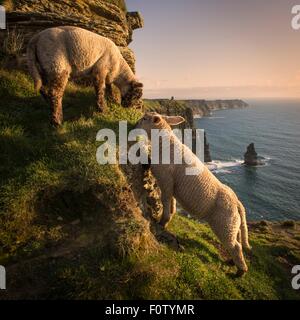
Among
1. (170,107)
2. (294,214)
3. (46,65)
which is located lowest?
(294,214)

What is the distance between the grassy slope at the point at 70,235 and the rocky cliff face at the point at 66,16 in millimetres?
2630

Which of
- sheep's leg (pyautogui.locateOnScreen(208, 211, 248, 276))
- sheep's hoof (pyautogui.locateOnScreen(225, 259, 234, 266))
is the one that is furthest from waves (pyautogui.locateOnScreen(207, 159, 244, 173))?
sheep's leg (pyautogui.locateOnScreen(208, 211, 248, 276))

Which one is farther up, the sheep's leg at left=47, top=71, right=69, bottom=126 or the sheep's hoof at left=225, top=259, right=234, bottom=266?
the sheep's leg at left=47, top=71, right=69, bottom=126

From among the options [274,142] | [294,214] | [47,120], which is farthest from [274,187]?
[47,120]

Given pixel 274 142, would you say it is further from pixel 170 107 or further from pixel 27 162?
pixel 27 162

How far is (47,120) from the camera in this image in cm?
1019

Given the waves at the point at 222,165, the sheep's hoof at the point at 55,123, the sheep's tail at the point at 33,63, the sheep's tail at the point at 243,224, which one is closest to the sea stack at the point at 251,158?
the waves at the point at 222,165

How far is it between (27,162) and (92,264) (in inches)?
156

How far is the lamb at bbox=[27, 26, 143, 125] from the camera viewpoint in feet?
28.5

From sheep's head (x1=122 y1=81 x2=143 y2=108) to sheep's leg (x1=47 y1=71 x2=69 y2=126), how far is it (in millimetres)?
3263

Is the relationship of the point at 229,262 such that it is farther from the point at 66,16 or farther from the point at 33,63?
the point at 66,16

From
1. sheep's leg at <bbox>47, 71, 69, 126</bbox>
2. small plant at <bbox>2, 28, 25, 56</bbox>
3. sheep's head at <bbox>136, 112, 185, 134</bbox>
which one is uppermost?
small plant at <bbox>2, 28, 25, 56</bbox>

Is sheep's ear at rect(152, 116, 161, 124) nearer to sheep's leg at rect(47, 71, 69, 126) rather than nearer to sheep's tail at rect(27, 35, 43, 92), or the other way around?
sheep's leg at rect(47, 71, 69, 126)

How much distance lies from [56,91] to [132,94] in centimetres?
379
